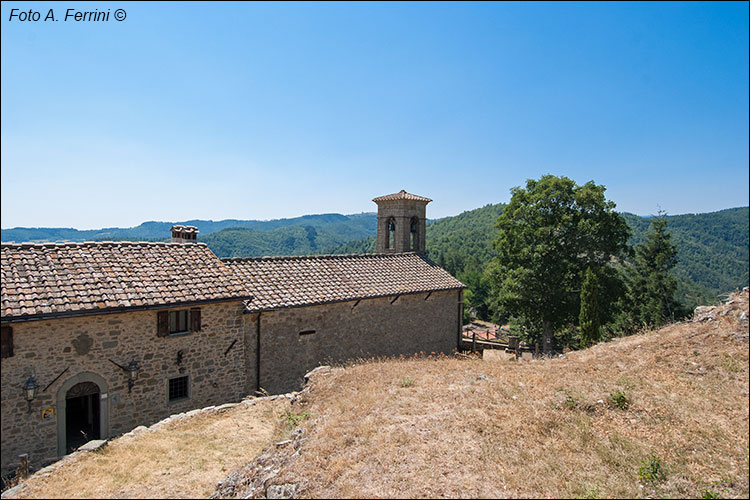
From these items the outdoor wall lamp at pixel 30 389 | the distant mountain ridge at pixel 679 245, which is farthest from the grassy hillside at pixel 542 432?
the distant mountain ridge at pixel 679 245

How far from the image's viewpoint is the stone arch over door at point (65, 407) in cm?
920

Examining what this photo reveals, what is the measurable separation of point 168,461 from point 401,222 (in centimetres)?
1597

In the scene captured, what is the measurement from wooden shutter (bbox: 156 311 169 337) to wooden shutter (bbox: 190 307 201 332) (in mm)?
662

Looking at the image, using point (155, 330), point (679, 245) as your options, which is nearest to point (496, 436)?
point (155, 330)

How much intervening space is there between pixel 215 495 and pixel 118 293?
21.0ft

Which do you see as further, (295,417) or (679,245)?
(679,245)

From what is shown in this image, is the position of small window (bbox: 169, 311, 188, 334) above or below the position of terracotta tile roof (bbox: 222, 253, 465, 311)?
below

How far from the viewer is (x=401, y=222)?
21.3m

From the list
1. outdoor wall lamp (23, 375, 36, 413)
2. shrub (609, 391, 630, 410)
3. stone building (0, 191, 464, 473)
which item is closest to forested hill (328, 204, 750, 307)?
stone building (0, 191, 464, 473)

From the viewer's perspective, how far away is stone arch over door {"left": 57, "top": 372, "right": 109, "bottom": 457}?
9203 millimetres

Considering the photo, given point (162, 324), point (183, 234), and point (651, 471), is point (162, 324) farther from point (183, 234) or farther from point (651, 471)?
point (651, 471)

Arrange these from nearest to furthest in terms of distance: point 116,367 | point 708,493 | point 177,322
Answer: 1. point 708,493
2. point 116,367
3. point 177,322

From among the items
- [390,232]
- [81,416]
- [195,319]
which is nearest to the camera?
[195,319]

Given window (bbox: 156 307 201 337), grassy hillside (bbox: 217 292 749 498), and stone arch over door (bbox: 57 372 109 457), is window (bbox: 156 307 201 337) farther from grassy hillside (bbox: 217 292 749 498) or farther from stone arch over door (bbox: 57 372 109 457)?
grassy hillside (bbox: 217 292 749 498)
